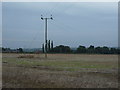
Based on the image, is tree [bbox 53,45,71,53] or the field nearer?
the field

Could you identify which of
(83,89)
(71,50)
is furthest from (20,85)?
(71,50)

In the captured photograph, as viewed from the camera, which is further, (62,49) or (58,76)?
(62,49)

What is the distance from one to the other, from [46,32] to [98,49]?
156 ft

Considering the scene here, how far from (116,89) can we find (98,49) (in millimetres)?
90088

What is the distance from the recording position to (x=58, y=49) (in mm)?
105000

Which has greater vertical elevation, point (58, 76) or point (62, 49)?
point (62, 49)

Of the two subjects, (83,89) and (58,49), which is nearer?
(83,89)

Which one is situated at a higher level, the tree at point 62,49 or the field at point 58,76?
the tree at point 62,49

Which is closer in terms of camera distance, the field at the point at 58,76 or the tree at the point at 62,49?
the field at the point at 58,76

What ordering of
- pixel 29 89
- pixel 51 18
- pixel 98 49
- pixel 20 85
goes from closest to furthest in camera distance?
pixel 29 89 → pixel 20 85 → pixel 51 18 → pixel 98 49

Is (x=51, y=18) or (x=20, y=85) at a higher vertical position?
(x=51, y=18)

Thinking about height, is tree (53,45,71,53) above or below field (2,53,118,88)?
above

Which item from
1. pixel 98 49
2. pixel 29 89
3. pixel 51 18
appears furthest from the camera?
pixel 98 49

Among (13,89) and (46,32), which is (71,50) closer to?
(46,32)
